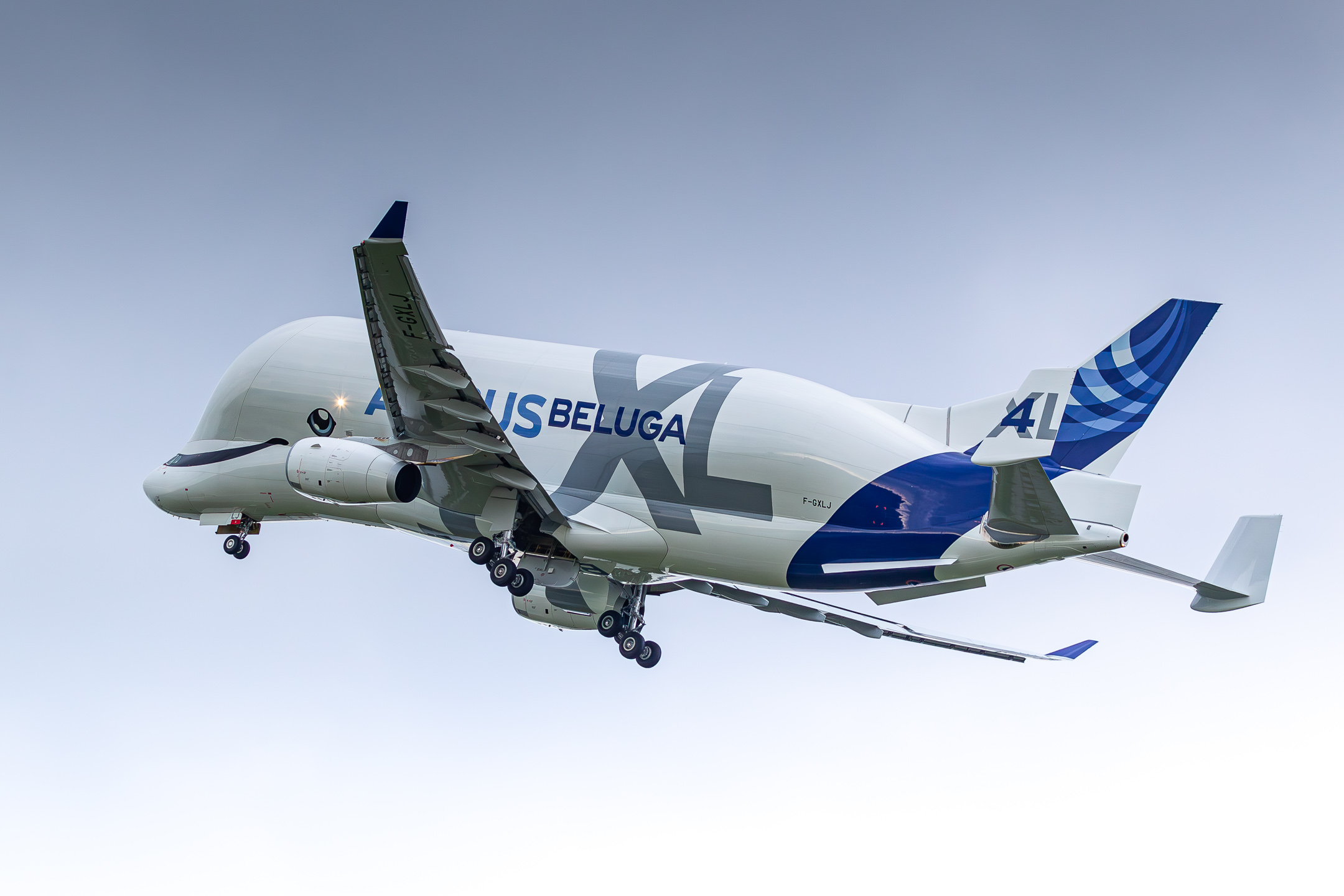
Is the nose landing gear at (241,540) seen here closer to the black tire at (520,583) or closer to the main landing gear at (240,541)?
the main landing gear at (240,541)

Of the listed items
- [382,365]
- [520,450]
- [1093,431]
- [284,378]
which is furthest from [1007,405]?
[284,378]

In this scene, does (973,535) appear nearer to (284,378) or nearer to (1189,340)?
(1189,340)

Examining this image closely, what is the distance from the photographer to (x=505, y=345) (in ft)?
115

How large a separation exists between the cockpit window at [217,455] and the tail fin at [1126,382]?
1970cm

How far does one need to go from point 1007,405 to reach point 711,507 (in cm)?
810

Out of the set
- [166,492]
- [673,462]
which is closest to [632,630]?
[673,462]

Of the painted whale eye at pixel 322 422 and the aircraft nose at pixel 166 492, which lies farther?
the aircraft nose at pixel 166 492

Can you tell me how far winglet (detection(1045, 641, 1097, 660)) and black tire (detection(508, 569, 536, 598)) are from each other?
12.4 metres

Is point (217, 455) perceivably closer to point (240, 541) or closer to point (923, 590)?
point (240, 541)

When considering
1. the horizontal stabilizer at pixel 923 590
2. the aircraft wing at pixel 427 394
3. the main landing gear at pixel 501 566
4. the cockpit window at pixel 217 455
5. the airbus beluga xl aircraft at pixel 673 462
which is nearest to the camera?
the aircraft wing at pixel 427 394

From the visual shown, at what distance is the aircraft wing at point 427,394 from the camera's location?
2780cm

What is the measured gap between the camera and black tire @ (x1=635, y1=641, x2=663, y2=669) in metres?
35.7

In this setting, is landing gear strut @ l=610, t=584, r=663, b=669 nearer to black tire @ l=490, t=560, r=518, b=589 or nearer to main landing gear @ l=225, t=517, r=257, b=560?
black tire @ l=490, t=560, r=518, b=589

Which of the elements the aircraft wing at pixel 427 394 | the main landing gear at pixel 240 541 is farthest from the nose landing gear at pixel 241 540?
the aircraft wing at pixel 427 394
